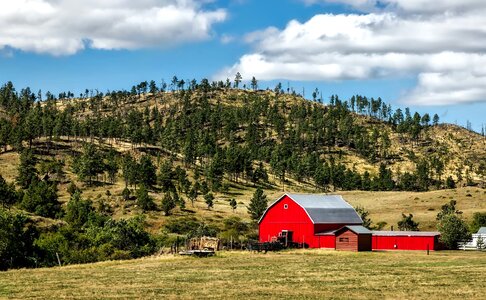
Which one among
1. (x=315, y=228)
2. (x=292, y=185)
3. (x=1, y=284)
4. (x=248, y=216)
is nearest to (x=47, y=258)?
(x=1, y=284)

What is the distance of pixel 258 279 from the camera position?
40469 millimetres

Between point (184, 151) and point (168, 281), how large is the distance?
14598 centimetres

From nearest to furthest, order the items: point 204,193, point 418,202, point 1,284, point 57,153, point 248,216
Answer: point 1,284 < point 248,216 < point 418,202 < point 204,193 < point 57,153

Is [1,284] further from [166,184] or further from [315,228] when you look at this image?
[166,184]

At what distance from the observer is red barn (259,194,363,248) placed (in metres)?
79.0

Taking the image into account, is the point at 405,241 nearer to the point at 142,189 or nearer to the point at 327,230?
the point at 327,230

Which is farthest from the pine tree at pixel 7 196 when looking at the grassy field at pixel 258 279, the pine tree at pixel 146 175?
the grassy field at pixel 258 279

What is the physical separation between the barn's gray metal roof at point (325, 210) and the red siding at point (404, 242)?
5404 millimetres

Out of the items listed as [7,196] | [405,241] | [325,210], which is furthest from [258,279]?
[7,196]

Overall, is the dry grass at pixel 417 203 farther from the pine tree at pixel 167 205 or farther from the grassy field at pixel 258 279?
the grassy field at pixel 258 279

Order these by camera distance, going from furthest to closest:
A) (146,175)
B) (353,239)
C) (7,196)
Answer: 1. (146,175)
2. (7,196)
3. (353,239)

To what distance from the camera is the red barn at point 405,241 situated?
76875mm

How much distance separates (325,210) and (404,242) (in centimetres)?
1085

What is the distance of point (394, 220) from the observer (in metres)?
117
